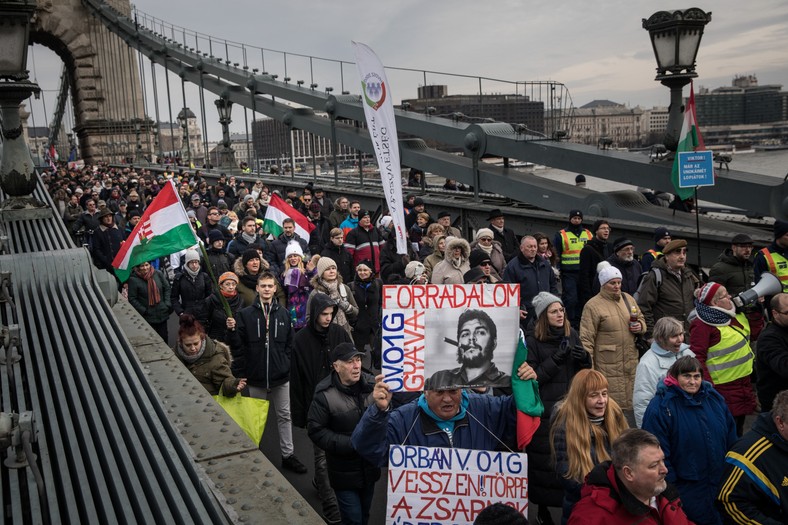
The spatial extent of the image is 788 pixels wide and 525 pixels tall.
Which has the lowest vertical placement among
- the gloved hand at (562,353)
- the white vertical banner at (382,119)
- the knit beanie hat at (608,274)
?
the gloved hand at (562,353)

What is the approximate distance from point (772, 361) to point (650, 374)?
29.8 inches

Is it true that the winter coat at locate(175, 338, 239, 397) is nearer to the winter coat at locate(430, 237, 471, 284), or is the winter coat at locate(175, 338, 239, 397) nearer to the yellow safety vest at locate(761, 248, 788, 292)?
the winter coat at locate(430, 237, 471, 284)

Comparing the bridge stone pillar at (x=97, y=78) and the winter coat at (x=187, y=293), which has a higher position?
the bridge stone pillar at (x=97, y=78)

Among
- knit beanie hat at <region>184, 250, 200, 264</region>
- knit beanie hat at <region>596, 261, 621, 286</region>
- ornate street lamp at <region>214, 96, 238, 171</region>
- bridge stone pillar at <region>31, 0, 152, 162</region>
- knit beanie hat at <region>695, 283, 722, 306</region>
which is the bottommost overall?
knit beanie hat at <region>695, 283, 722, 306</region>

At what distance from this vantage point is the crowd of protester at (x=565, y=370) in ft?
10.6

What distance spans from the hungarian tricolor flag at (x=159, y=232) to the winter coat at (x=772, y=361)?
463cm

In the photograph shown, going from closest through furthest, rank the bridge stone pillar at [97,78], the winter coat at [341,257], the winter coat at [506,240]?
the winter coat at [341,257], the winter coat at [506,240], the bridge stone pillar at [97,78]

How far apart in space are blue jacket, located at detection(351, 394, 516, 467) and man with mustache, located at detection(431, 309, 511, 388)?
21cm

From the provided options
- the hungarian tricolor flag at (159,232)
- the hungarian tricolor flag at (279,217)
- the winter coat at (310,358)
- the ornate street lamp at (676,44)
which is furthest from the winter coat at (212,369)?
the ornate street lamp at (676,44)

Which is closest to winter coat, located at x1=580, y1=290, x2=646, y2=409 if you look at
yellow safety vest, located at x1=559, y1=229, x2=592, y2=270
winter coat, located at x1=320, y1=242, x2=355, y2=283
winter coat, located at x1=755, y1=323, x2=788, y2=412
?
winter coat, located at x1=755, y1=323, x2=788, y2=412

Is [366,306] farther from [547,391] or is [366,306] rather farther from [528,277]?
[547,391]

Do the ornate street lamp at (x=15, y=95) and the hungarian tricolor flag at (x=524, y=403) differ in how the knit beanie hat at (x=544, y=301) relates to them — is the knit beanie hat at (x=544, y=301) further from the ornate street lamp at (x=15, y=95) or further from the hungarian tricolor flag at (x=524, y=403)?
the ornate street lamp at (x=15, y=95)

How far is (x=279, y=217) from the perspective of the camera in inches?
417

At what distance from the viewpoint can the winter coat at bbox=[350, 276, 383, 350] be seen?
23.6 ft
